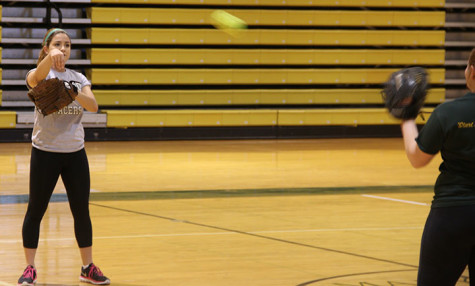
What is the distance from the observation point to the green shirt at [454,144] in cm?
305

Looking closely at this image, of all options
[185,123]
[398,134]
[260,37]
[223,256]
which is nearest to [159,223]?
[223,256]

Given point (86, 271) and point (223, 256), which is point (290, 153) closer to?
point (223, 256)

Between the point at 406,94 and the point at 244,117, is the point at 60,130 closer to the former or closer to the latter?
the point at 406,94

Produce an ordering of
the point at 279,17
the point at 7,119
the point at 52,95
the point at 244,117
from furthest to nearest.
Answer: the point at 279,17, the point at 244,117, the point at 7,119, the point at 52,95

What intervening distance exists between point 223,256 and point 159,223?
4.87 ft

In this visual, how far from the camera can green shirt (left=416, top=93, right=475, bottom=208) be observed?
3.05 meters

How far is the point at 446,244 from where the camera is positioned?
3.08m

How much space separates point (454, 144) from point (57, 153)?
2.42 meters

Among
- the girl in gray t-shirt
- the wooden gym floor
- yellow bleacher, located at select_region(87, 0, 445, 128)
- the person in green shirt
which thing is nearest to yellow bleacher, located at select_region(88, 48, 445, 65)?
yellow bleacher, located at select_region(87, 0, 445, 128)

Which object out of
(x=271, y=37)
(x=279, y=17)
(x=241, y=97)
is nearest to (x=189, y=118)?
(x=241, y=97)

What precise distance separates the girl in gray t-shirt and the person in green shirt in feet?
7.31

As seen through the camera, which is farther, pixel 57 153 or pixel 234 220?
pixel 234 220

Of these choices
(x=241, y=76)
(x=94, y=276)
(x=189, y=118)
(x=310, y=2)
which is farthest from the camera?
(x=310, y=2)

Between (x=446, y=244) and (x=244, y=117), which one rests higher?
(x=244, y=117)
